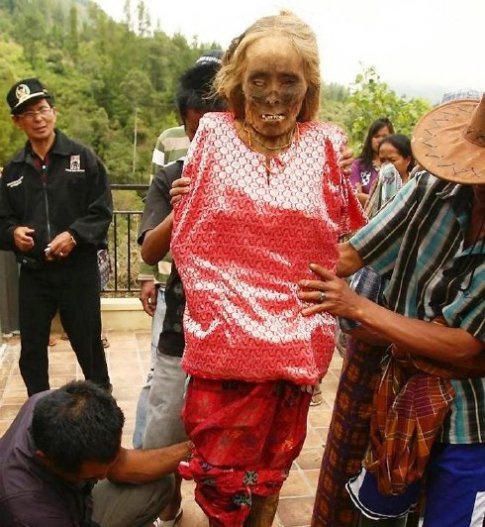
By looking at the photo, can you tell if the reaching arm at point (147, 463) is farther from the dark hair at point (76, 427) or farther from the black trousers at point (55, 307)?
the black trousers at point (55, 307)

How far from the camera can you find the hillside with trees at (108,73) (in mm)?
32906

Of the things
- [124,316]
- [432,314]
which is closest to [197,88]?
[432,314]

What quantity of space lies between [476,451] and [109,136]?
33.7 metres

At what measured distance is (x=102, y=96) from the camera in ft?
118

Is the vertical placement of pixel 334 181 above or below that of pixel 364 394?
above

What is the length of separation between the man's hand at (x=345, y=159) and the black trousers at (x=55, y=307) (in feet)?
7.47

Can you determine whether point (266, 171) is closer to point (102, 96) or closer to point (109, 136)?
point (109, 136)

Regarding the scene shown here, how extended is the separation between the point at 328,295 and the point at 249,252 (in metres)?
0.21

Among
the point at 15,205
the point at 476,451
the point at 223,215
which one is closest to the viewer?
the point at 223,215

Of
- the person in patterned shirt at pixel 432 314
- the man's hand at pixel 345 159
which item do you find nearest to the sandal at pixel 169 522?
the person in patterned shirt at pixel 432 314

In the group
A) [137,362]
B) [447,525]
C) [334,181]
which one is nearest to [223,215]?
[334,181]

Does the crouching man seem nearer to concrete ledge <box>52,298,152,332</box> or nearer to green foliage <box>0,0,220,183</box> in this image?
concrete ledge <box>52,298,152,332</box>

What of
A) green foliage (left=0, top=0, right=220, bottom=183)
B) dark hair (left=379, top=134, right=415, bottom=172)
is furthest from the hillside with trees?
dark hair (left=379, top=134, right=415, bottom=172)

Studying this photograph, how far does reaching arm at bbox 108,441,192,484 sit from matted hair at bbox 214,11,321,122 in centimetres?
115
